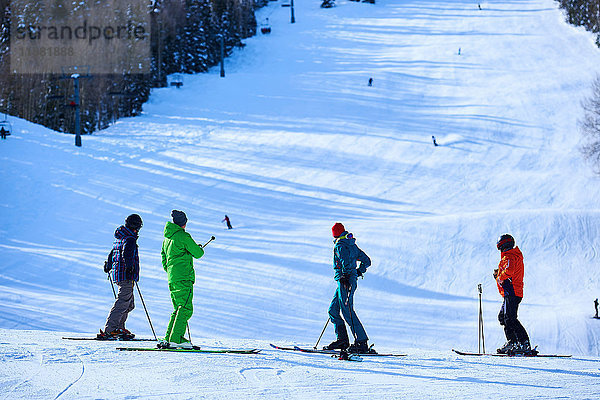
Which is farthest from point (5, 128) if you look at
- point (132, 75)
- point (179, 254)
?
point (179, 254)

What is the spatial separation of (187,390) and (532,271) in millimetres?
12430

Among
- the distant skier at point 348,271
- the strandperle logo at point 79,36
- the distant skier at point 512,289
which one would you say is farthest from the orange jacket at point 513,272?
the strandperle logo at point 79,36

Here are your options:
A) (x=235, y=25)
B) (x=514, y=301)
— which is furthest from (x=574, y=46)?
(x=514, y=301)

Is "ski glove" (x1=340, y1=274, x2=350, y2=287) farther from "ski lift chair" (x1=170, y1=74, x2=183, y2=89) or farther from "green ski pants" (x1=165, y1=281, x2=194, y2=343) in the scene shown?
"ski lift chair" (x1=170, y1=74, x2=183, y2=89)

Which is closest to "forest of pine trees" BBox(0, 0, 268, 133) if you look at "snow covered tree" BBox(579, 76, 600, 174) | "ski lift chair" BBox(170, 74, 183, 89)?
"ski lift chair" BBox(170, 74, 183, 89)

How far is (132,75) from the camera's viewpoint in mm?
39938

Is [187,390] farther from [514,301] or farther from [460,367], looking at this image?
[514,301]

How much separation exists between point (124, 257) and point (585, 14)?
4969 cm

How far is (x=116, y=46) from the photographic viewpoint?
149 feet

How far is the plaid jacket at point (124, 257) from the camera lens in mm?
6828

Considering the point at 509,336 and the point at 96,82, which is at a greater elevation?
the point at 96,82

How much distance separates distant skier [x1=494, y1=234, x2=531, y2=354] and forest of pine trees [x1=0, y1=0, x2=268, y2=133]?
1191 inches

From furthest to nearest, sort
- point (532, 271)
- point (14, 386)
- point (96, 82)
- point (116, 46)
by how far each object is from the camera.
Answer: point (116, 46) → point (96, 82) → point (532, 271) → point (14, 386)

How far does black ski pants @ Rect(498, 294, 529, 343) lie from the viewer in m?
6.98
